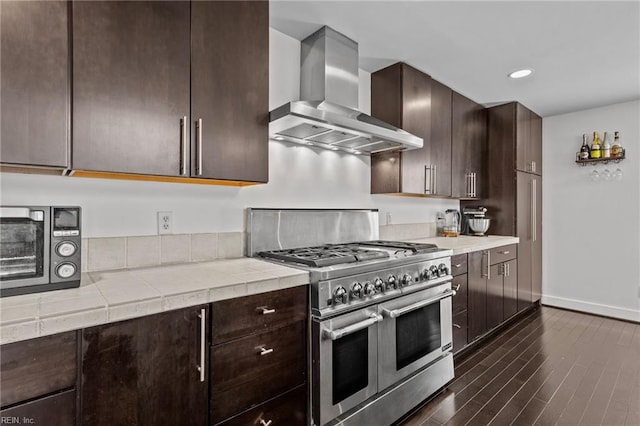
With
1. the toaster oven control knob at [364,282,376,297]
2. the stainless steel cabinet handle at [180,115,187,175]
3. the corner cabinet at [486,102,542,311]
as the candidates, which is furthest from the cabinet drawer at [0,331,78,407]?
the corner cabinet at [486,102,542,311]

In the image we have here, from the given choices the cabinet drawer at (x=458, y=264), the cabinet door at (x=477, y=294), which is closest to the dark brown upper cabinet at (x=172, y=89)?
the cabinet drawer at (x=458, y=264)

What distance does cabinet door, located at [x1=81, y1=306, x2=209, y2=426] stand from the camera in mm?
1067

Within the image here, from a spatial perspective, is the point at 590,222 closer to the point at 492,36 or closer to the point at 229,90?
the point at 492,36

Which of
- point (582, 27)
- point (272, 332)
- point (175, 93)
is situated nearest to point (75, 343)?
point (272, 332)

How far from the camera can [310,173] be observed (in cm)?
248

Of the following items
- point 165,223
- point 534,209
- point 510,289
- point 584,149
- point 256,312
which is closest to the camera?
point 256,312

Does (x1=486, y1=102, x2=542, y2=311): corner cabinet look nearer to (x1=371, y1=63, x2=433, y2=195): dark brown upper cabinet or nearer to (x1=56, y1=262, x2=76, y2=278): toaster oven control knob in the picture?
(x1=371, y1=63, x2=433, y2=195): dark brown upper cabinet

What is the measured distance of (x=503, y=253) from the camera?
3.33m

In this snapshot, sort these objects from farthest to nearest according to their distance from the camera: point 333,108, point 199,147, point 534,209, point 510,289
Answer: point 534,209, point 510,289, point 333,108, point 199,147

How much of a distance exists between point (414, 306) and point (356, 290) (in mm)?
521

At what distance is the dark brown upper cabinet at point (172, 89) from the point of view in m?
1.29

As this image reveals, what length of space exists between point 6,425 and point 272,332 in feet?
2.83

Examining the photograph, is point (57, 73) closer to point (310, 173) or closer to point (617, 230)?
point (310, 173)

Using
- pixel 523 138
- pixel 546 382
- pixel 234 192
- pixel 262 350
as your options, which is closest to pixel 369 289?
pixel 262 350
